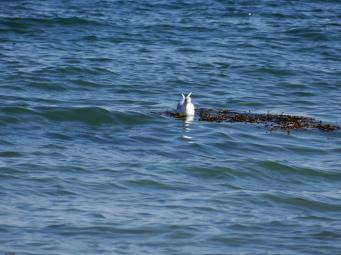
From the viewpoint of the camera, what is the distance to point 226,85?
21.5 meters

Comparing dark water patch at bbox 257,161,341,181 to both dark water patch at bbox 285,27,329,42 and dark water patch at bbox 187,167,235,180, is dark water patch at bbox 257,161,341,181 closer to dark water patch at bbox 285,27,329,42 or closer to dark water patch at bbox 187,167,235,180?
dark water patch at bbox 187,167,235,180

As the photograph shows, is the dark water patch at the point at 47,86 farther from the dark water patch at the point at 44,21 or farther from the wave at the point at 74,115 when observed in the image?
the dark water patch at the point at 44,21

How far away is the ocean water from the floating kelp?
33 centimetres

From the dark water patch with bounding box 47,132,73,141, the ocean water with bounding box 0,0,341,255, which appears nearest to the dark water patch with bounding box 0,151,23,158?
the ocean water with bounding box 0,0,341,255

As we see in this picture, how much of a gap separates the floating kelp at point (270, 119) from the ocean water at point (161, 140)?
1.09 ft

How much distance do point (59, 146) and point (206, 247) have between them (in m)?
5.08

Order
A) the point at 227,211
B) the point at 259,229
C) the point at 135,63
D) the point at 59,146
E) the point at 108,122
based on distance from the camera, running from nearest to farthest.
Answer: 1. the point at 259,229
2. the point at 227,211
3. the point at 59,146
4. the point at 108,122
5. the point at 135,63

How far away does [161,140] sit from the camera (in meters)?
15.8

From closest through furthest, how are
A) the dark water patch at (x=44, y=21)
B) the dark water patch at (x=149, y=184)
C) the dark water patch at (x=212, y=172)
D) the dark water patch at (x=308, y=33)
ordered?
the dark water patch at (x=149, y=184) → the dark water patch at (x=212, y=172) → the dark water patch at (x=44, y=21) → the dark water patch at (x=308, y=33)

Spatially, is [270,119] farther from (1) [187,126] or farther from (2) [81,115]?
(2) [81,115]

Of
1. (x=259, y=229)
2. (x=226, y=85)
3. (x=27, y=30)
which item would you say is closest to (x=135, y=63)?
(x=226, y=85)

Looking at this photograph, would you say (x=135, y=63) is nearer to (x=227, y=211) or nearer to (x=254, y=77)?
(x=254, y=77)

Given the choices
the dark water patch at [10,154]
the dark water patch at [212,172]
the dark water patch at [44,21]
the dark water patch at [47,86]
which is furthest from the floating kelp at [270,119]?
the dark water patch at [44,21]

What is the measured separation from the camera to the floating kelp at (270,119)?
17078 mm
